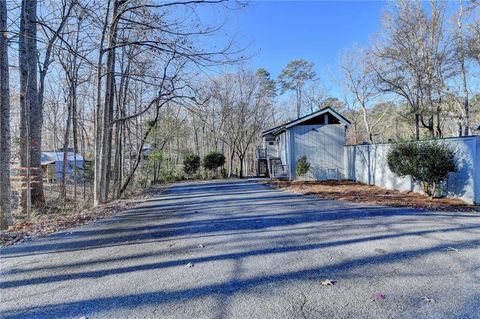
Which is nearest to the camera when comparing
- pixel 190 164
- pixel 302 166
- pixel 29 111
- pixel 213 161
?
pixel 29 111

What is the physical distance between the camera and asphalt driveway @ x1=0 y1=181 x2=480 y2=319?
2.32 m

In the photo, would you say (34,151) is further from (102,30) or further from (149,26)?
(149,26)

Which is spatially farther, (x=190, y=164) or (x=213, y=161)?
(x=213, y=161)

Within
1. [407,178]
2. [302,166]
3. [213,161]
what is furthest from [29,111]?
[213,161]

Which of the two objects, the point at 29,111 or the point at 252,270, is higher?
the point at 29,111

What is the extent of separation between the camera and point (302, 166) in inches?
582

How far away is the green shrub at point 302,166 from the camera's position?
14.8m

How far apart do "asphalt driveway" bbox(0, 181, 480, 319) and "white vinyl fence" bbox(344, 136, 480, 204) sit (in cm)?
213

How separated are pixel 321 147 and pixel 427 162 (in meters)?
7.72

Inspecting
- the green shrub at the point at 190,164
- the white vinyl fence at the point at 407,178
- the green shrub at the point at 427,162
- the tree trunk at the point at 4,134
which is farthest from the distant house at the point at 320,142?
the tree trunk at the point at 4,134

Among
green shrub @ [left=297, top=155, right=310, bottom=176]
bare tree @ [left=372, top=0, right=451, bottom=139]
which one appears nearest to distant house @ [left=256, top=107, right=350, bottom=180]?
green shrub @ [left=297, top=155, right=310, bottom=176]

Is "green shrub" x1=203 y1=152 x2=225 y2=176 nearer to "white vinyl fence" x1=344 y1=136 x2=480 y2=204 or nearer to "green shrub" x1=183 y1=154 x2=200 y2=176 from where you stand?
"green shrub" x1=183 y1=154 x2=200 y2=176

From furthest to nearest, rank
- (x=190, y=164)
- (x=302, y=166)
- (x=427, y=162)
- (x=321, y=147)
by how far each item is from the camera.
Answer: (x=190, y=164), (x=321, y=147), (x=302, y=166), (x=427, y=162)

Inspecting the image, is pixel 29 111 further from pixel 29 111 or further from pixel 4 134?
pixel 4 134
